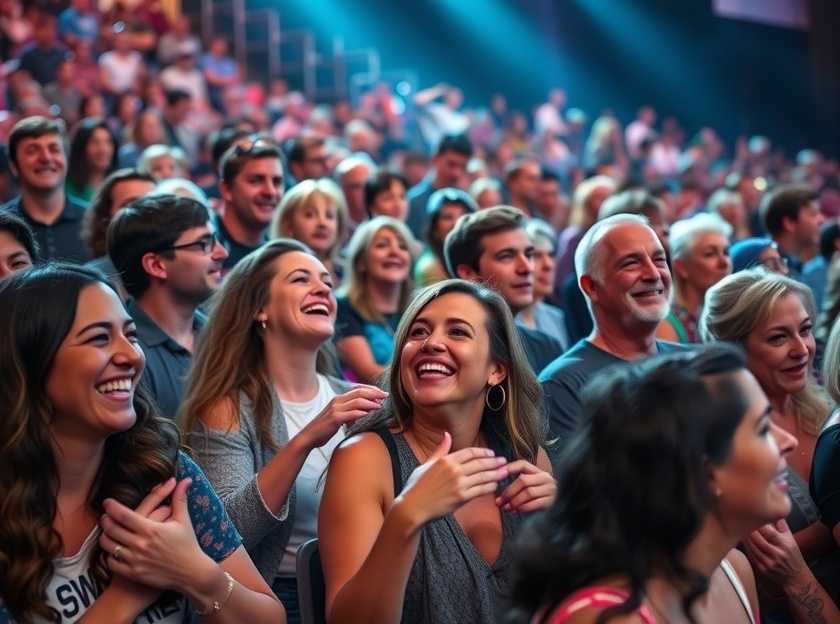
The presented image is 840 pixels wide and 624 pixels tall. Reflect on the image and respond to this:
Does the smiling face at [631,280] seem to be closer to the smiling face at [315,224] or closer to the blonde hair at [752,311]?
the blonde hair at [752,311]

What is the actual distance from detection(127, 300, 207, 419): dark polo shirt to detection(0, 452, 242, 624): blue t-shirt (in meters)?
1.12

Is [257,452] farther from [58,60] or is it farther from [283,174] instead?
[58,60]

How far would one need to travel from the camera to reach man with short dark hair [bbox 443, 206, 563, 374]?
438cm

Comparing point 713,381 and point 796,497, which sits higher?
point 713,381

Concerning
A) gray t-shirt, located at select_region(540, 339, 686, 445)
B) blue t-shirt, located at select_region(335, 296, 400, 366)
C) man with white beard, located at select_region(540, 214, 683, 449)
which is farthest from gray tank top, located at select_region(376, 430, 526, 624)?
blue t-shirt, located at select_region(335, 296, 400, 366)

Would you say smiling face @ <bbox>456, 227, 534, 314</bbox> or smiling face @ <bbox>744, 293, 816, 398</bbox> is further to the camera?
smiling face @ <bbox>456, 227, 534, 314</bbox>

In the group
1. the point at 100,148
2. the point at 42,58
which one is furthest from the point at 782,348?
the point at 42,58

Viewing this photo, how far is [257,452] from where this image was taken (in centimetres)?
316

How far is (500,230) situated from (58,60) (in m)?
6.26

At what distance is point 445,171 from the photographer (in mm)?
7164

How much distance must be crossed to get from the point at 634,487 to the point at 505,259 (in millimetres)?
2620

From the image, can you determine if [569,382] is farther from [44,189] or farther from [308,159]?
[308,159]

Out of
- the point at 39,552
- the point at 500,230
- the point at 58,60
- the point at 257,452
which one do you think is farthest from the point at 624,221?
the point at 58,60

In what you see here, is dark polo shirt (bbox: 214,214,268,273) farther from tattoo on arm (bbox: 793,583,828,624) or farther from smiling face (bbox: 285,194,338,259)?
tattoo on arm (bbox: 793,583,828,624)
